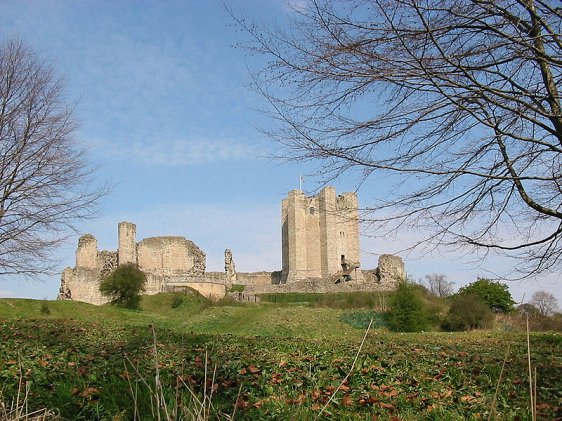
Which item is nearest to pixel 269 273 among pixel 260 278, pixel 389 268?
pixel 260 278

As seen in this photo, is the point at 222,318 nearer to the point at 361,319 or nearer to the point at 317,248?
the point at 361,319

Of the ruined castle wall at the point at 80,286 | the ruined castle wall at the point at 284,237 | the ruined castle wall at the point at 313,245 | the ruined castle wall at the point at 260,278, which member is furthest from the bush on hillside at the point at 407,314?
the ruined castle wall at the point at 260,278

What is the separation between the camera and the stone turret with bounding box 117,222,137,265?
44.8 m

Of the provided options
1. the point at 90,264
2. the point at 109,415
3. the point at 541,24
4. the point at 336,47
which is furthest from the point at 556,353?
the point at 90,264

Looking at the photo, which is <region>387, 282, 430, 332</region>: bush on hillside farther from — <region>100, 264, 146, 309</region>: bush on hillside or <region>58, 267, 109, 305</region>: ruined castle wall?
<region>58, 267, 109, 305</region>: ruined castle wall

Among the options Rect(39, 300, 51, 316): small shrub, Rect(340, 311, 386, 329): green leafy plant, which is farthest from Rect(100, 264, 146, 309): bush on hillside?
Rect(340, 311, 386, 329): green leafy plant

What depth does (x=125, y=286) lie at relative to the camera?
96.1 ft

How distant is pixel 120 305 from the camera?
29781mm

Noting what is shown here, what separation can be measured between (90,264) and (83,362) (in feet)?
133

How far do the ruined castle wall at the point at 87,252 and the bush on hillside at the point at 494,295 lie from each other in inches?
1035

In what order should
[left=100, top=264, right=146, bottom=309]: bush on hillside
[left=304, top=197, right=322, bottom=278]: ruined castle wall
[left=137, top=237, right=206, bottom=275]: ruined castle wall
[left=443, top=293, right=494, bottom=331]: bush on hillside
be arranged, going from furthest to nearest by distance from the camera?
1. [left=304, top=197, right=322, bottom=278]: ruined castle wall
2. [left=137, top=237, right=206, bottom=275]: ruined castle wall
3. [left=100, top=264, right=146, bottom=309]: bush on hillside
4. [left=443, top=293, right=494, bottom=331]: bush on hillside

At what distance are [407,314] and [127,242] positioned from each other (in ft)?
92.0

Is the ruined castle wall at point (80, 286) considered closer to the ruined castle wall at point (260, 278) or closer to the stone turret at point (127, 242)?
the stone turret at point (127, 242)

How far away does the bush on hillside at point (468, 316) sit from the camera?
22453 mm
